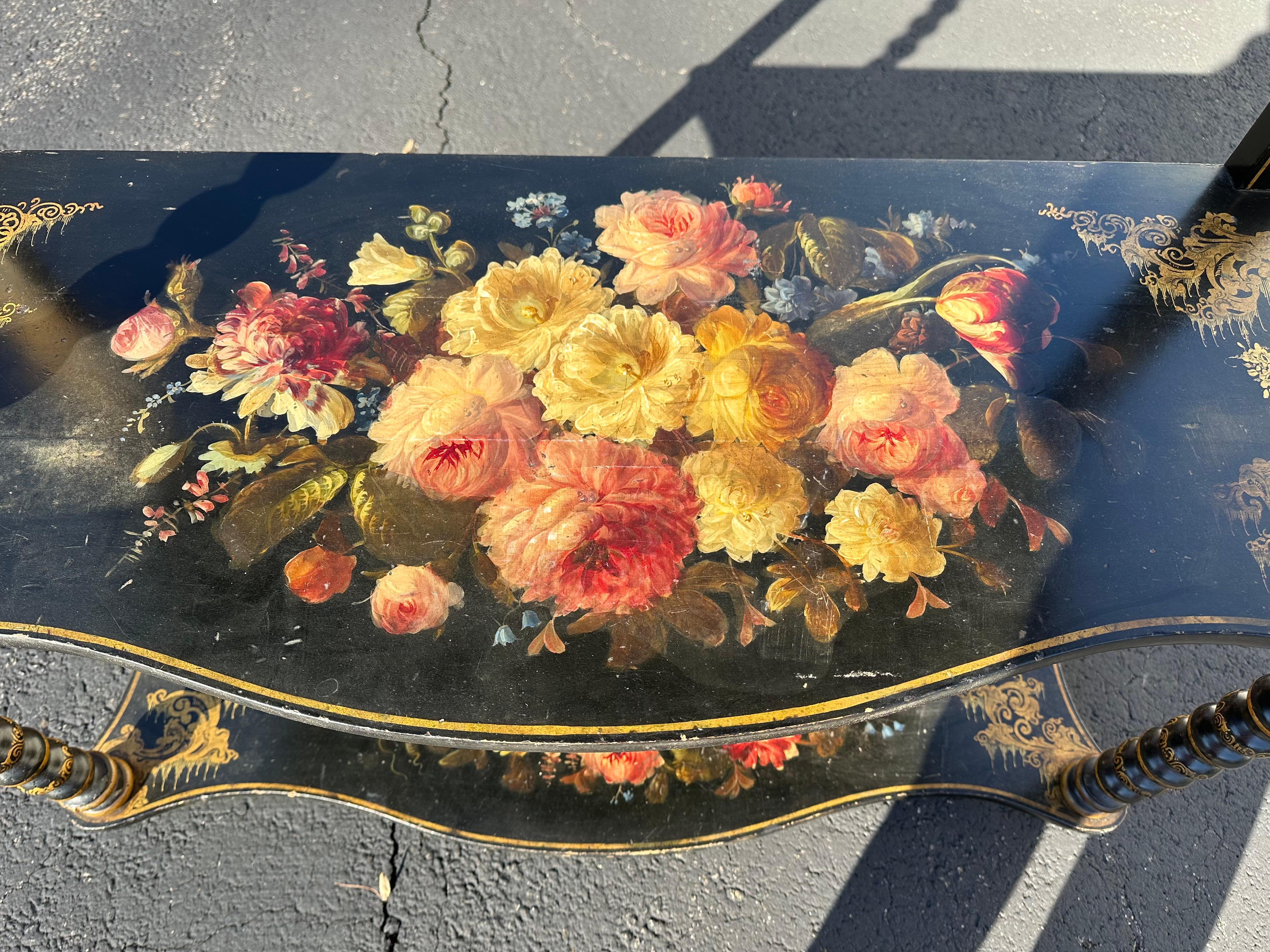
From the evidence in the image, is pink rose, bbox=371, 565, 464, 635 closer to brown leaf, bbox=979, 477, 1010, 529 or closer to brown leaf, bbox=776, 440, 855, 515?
brown leaf, bbox=776, 440, 855, 515

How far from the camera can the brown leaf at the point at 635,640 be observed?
970 mm

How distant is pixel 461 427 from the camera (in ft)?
3.60

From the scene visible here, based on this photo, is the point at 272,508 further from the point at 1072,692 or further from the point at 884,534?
the point at 1072,692

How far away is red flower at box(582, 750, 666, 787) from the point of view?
1.48 meters

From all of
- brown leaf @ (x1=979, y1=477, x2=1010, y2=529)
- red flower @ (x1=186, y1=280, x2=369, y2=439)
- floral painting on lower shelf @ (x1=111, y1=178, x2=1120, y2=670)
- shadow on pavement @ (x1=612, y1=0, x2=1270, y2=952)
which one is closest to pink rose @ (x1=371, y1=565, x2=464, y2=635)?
floral painting on lower shelf @ (x1=111, y1=178, x2=1120, y2=670)

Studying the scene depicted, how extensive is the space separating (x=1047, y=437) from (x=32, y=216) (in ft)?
5.30

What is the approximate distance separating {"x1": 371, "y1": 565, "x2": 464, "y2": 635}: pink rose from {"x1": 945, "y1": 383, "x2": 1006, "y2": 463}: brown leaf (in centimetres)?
72

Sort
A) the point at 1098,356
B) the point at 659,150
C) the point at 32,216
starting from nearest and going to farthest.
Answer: the point at 1098,356 < the point at 32,216 < the point at 659,150

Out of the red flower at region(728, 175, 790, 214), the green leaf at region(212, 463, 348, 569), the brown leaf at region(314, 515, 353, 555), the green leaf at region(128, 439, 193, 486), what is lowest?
the brown leaf at region(314, 515, 353, 555)

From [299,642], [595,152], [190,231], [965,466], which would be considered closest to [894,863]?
[965,466]

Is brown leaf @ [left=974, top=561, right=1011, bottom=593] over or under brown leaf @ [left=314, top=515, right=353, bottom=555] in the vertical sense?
under

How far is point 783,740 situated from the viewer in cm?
152

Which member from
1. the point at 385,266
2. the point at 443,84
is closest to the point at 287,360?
the point at 385,266

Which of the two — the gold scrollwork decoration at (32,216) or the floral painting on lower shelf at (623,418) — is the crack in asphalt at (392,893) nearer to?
the floral painting on lower shelf at (623,418)
